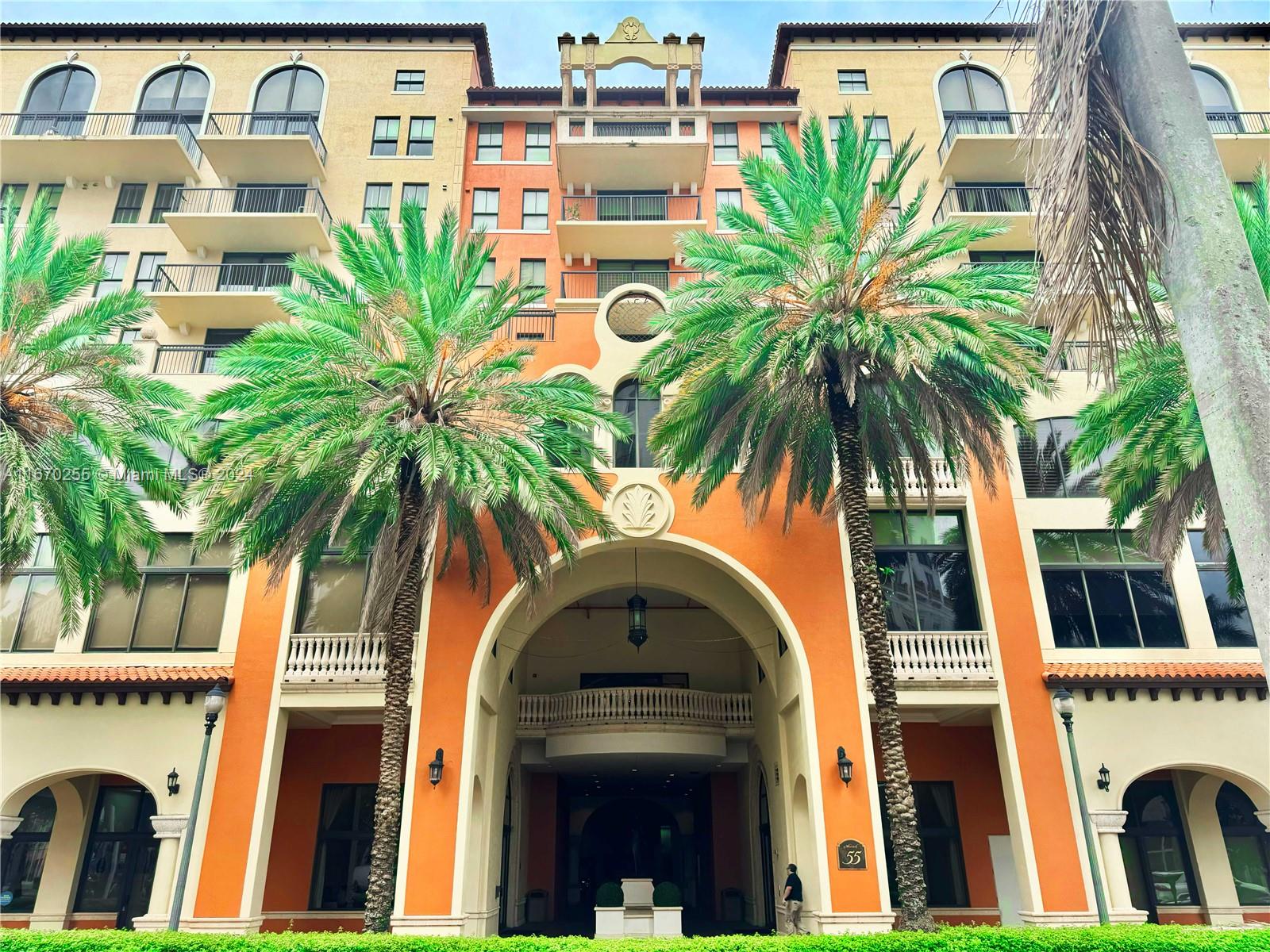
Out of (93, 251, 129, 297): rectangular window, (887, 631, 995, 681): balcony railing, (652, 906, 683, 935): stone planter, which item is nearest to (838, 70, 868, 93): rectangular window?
(887, 631, 995, 681): balcony railing

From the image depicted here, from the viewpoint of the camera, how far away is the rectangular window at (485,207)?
93.7 feet

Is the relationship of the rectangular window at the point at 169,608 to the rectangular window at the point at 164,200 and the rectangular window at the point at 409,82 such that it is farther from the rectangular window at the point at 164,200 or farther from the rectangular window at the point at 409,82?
the rectangular window at the point at 409,82

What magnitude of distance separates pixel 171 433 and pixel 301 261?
418cm

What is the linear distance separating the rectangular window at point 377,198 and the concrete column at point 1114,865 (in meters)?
26.0

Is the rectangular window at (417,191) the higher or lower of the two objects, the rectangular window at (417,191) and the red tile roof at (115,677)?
the higher

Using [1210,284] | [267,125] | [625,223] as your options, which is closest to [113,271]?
[267,125]

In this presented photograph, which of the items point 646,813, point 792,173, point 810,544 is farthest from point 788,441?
point 646,813

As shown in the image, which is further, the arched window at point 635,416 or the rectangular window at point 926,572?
the arched window at point 635,416

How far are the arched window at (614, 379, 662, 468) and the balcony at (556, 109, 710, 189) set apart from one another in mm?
9922

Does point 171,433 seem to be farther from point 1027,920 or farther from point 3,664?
point 1027,920

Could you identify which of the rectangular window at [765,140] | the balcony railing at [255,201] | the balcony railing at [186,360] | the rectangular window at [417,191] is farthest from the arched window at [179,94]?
the rectangular window at [765,140]

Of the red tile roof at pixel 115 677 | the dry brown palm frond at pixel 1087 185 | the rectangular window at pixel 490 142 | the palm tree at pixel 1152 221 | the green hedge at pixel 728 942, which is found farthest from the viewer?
the rectangular window at pixel 490 142

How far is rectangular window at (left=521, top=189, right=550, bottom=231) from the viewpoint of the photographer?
28.5m

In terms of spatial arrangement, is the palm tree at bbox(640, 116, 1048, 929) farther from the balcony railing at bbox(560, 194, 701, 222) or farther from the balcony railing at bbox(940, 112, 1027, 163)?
the balcony railing at bbox(940, 112, 1027, 163)
